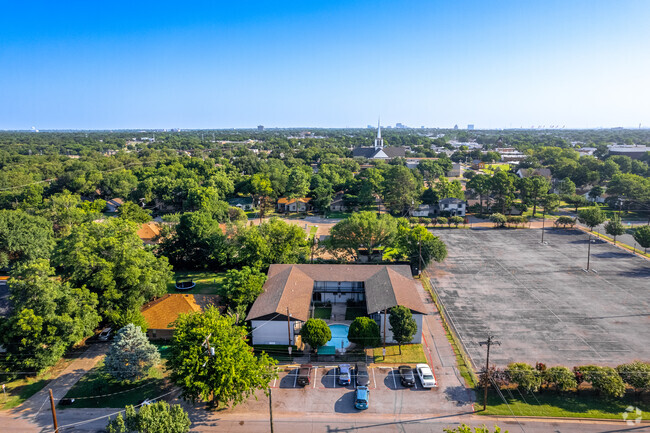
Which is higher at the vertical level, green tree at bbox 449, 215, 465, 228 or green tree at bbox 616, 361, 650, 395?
green tree at bbox 449, 215, 465, 228

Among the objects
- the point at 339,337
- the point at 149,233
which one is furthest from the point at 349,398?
the point at 149,233

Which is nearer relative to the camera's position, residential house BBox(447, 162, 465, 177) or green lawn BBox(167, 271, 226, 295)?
green lawn BBox(167, 271, 226, 295)

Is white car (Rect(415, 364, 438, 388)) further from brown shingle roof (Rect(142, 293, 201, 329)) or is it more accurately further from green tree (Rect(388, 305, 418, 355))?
brown shingle roof (Rect(142, 293, 201, 329))

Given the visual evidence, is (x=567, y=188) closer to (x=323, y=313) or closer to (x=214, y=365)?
(x=323, y=313)

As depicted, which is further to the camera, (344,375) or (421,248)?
(421,248)

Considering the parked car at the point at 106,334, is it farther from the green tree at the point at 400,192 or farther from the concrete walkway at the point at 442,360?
the green tree at the point at 400,192

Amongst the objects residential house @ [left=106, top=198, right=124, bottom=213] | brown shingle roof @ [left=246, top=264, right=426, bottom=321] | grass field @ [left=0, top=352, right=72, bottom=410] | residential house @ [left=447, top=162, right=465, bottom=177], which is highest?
residential house @ [left=447, top=162, right=465, bottom=177]

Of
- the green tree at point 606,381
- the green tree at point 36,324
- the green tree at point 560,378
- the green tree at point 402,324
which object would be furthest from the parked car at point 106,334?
the green tree at point 606,381

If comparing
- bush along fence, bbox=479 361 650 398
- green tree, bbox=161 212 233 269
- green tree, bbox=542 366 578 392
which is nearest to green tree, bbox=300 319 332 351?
bush along fence, bbox=479 361 650 398
